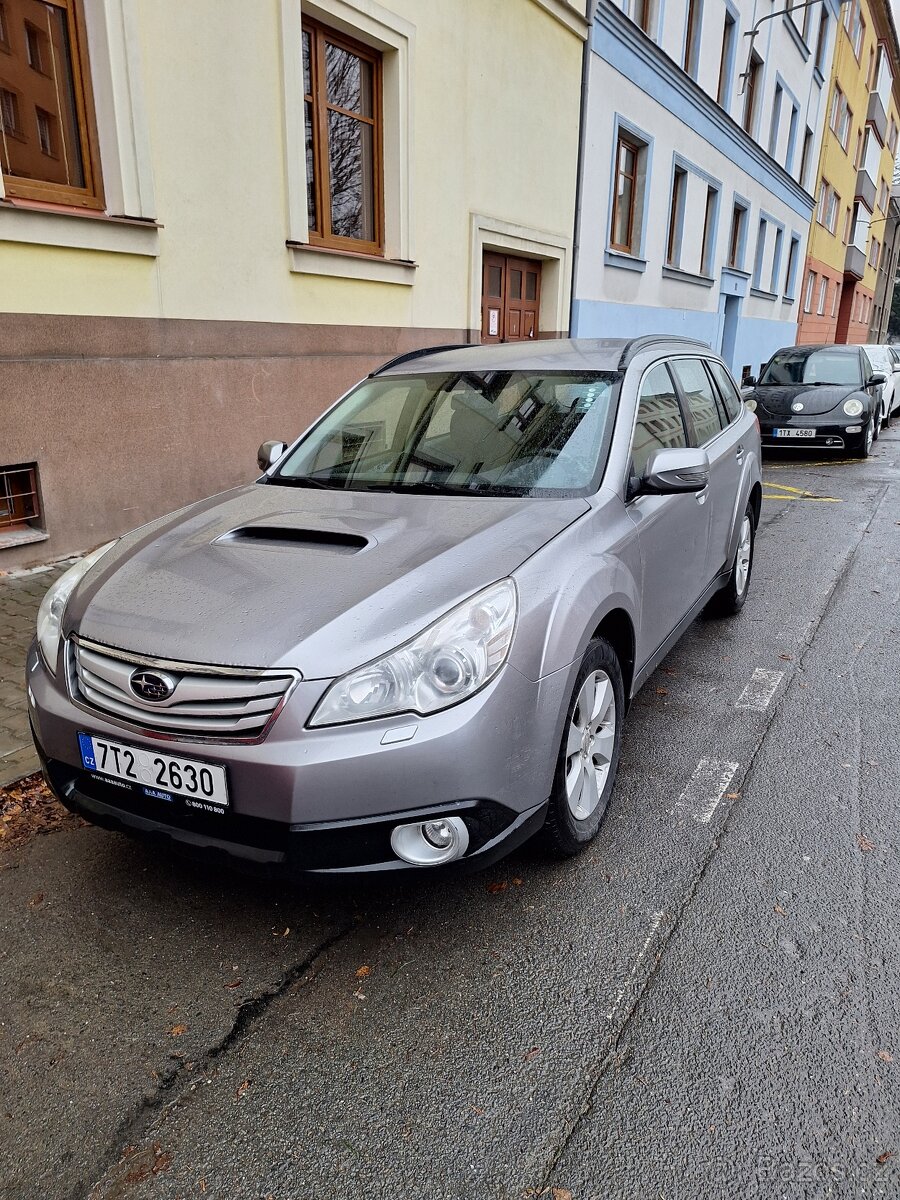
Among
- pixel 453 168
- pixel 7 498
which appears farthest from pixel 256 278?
pixel 453 168

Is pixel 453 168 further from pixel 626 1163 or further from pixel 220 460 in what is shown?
pixel 626 1163

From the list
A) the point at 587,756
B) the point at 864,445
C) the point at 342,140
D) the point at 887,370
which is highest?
the point at 342,140

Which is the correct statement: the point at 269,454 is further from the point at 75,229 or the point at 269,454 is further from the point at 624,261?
the point at 624,261

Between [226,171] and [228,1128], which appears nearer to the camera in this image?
[228,1128]

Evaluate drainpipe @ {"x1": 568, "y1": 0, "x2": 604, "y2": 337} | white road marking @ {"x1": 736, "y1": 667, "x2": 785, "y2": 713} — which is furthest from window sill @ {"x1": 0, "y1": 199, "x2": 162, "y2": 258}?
drainpipe @ {"x1": 568, "y1": 0, "x2": 604, "y2": 337}

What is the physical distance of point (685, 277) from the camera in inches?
690

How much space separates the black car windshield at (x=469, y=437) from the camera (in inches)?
125

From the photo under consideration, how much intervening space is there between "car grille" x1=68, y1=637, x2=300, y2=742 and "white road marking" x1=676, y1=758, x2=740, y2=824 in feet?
5.86

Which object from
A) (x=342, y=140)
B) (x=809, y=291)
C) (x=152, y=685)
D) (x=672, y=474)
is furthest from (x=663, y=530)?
(x=809, y=291)

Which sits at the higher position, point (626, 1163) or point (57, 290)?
point (57, 290)

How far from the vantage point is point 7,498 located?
5.90 m

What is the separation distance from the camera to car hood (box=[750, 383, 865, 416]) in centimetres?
1261

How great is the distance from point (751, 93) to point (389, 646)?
23266 mm

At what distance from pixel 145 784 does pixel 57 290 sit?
15.5 ft
